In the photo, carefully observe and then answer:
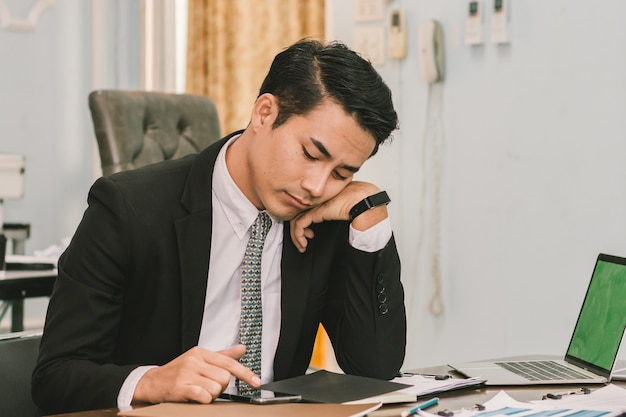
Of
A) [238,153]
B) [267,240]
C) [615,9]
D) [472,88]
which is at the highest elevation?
[615,9]

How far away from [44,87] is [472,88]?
2.26 m

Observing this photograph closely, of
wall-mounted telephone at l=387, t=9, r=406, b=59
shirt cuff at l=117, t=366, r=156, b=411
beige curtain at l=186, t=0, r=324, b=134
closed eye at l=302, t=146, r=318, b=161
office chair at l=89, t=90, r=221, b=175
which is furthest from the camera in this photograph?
beige curtain at l=186, t=0, r=324, b=134

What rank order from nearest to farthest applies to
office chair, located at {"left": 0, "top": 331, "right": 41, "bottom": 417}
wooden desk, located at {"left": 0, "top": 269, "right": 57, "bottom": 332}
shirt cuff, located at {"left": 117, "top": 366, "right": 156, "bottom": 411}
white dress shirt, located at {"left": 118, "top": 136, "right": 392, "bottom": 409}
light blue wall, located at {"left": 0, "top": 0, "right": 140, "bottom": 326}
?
shirt cuff, located at {"left": 117, "top": 366, "right": 156, "bottom": 411} → office chair, located at {"left": 0, "top": 331, "right": 41, "bottom": 417} → white dress shirt, located at {"left": 118, "top": 136, "right": 392, "bottom": 409} → wooden desk, located at {"left": 0, "top": 269, "right": 57, "bottom": 332} → light blue wall, located at {"left": 0, "top": 0, "right": 140, "bottom": 326}

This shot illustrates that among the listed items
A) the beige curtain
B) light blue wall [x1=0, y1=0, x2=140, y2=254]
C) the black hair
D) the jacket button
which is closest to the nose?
the black hair

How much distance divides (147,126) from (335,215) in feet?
5.58

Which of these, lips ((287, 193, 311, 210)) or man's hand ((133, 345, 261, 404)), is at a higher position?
lips ((287, 193, 311, 210))

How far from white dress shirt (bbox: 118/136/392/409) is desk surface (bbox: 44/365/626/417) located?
0.40m

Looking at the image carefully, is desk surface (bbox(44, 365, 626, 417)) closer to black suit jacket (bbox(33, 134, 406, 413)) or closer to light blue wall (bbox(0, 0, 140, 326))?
black suit jacket (bbox(33, 134, 406, 413))

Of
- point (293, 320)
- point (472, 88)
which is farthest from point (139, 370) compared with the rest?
point (472, 88)

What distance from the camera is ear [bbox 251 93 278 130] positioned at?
1576mm

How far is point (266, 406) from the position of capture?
116 centimetres

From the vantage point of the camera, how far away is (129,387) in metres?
1.30

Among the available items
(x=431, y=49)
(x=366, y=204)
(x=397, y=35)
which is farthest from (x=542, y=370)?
(x=397, y=35)

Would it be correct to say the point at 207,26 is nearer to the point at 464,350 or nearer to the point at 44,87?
the point at 44,87
